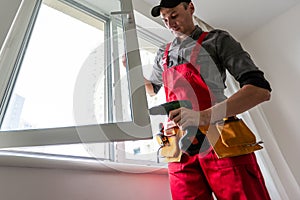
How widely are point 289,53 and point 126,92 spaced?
1438 millimetres

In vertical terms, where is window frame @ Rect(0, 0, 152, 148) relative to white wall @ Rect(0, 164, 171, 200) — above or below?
above

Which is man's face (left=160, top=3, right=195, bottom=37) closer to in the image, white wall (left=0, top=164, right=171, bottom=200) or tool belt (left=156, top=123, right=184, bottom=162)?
tool belt (left=156, top=123, right=184, bottom=162)

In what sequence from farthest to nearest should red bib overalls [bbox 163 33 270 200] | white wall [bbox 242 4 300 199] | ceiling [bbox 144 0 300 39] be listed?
ceiling [bbox 144 0 300 39] < white wall [bbox 242 4 300 199] < red bib overalls [bbox 163 33 270 200]

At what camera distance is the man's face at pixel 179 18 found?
3.11 ft

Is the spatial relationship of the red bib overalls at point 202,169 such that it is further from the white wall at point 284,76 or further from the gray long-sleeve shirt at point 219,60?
the white wall at point 284,76

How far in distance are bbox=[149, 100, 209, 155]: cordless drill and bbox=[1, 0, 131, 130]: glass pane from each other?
0.51ft

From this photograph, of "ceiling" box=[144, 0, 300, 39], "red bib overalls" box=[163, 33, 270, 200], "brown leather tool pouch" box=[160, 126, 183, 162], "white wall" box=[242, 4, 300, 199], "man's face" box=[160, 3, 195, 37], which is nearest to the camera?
"red bib overalls" box=[163, 33, 270, 200]

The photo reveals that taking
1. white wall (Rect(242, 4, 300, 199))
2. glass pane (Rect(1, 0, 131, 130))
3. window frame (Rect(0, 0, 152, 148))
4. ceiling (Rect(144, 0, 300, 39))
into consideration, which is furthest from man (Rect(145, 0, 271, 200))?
white wall (Rect(242, 4, 300, 199))

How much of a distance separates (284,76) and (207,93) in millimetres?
1177

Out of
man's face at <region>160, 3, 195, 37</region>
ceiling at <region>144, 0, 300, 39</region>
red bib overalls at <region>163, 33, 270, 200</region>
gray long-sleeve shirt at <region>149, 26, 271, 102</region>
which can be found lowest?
red bib overalls at <region>163, 33, 270, 200</region>

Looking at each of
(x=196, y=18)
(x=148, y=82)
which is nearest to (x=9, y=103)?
(x=148, y=82)

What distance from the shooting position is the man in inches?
27.8

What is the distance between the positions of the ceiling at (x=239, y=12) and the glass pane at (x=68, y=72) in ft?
1.94

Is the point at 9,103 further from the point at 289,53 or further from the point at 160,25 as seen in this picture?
the point at 289,53
